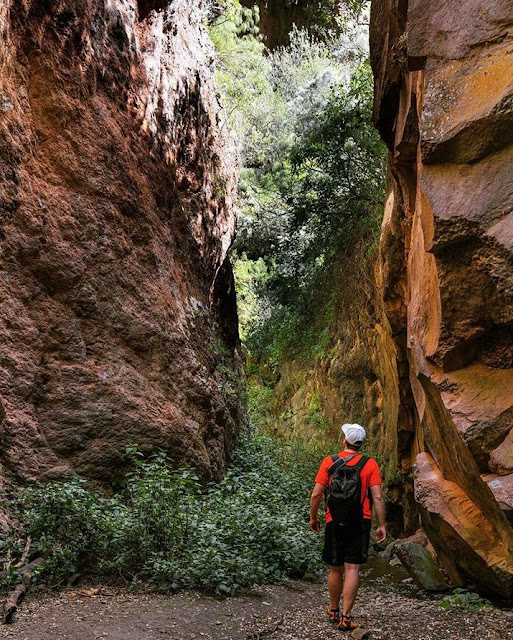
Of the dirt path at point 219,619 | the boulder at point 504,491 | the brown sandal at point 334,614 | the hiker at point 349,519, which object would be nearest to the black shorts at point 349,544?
the hiker at point 349,519

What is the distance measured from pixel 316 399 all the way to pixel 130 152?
10514 mm

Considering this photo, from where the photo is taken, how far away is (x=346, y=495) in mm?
5012

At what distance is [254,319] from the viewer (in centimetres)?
2044

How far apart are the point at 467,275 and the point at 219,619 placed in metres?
3.67

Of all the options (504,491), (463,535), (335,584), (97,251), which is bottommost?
(335,584)

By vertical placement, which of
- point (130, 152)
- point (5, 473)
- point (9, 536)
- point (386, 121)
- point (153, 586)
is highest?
point (386, 121)

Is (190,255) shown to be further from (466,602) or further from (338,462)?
(466,602)

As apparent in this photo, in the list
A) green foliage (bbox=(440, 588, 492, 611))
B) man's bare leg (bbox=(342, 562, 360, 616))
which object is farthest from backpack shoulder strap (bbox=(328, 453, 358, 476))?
green foliage (bbox=(440, 588, 492, 611))

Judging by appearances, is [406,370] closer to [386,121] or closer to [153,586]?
[386,121]

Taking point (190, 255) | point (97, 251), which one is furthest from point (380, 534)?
point (190, 255)

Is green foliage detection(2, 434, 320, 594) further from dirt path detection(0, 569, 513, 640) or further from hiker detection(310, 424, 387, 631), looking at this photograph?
hiker detection(310, 424, 387, 631)

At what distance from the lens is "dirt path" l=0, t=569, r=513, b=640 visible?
169 inches

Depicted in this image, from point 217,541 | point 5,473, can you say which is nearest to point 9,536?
point 5,473

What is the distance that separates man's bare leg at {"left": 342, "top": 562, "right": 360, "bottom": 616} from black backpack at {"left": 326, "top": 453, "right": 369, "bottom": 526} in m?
0.35
